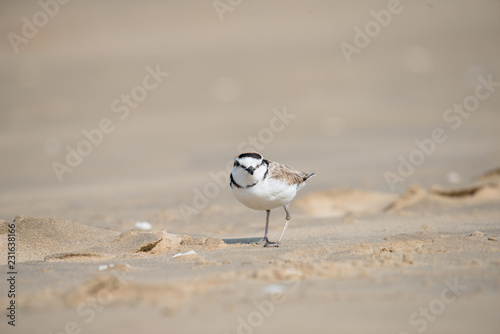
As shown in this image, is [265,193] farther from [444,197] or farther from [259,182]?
[444,197]

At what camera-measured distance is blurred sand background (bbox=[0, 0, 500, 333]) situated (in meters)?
4.96

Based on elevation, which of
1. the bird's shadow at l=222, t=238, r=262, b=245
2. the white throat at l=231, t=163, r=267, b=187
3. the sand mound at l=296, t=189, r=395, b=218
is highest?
the white throat at l=231, t=163, r=267, b=187

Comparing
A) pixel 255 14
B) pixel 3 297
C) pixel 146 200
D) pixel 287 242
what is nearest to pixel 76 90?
pixel 255 14

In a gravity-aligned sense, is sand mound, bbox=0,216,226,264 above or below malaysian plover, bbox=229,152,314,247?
below

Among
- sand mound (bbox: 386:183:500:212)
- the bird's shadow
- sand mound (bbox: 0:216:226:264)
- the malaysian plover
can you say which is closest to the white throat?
the malaysian plover

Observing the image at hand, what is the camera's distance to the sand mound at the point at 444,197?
10719mm

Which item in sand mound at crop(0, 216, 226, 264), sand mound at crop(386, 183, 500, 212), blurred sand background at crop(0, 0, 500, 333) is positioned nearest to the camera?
blurred sand background at crop(0, 0, 500, 333)

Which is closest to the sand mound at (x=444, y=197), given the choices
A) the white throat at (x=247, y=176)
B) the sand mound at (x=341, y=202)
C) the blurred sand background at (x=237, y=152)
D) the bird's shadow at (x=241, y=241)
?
the blurred sand background at (x=237, y=152)

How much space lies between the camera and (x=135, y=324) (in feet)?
14.5

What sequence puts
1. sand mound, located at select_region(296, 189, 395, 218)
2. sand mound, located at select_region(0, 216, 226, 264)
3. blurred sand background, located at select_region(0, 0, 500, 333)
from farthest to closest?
sand mound, located at select_region(296, 189, 395, 218) < sand mound, located at select_region(0, 216, 226, 264) < blurred sand background, located at select_region(0, 0, 500, 333)

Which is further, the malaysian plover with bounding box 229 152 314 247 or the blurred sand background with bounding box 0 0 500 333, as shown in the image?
the malaysian plover with bounding box 229 152 314 247

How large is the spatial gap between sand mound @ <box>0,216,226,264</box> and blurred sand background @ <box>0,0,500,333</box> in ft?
0.08

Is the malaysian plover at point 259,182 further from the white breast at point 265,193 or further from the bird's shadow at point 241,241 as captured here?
the bird's shadow at point 241,241

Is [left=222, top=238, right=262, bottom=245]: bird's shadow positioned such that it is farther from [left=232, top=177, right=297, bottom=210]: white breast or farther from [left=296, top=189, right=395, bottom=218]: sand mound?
[left=296, top=189, right=395, bottom=218]: sand mound
